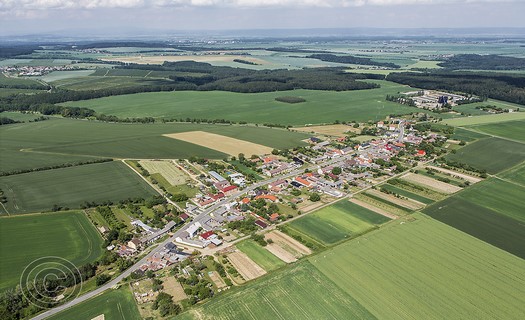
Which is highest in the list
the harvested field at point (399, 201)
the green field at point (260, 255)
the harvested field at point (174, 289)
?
the harvested field at point (399, 201)

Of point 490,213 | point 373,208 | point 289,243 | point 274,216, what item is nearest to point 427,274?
point 289,243

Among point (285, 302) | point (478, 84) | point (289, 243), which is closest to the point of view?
point (285, 302)

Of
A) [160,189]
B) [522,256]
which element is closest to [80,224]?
[160,189]

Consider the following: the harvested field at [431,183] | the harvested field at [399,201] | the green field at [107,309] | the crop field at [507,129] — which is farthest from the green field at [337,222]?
the crop field at [507,129]

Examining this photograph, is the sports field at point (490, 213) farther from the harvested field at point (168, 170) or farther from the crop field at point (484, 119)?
the crop field at point (484, 119)

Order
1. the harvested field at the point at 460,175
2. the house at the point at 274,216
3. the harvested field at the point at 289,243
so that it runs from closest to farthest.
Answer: the harvested field at the point at 289,243
the house at the point at 274,216
the harvested field at the point at 460,175

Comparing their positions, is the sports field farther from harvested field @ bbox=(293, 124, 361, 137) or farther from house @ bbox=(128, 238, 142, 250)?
→ harvested field @ bbox=(293, 124, 361, 137)

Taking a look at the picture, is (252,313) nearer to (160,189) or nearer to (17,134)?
(160,189)

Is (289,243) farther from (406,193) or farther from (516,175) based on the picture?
(516,175)
